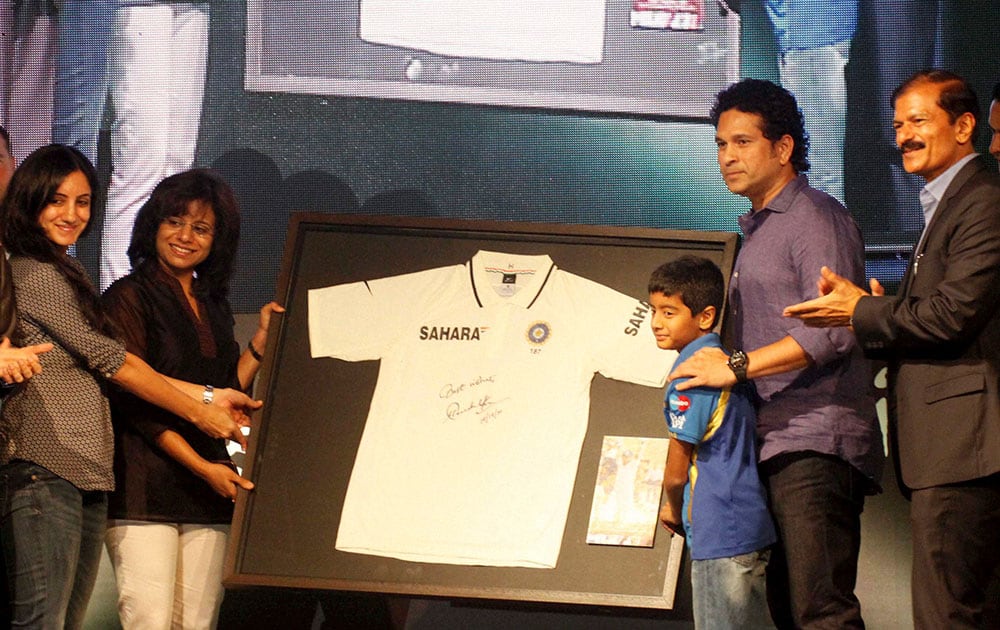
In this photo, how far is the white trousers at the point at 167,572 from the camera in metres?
2.97

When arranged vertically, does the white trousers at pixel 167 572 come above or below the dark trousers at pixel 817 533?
below

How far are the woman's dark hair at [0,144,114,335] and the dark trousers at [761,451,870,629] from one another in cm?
172

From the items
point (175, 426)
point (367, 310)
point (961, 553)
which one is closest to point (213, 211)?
point (367, 310)

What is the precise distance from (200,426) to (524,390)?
890 mm

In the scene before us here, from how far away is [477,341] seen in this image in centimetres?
335

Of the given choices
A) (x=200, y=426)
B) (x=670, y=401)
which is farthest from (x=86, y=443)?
(x=670, y=401)

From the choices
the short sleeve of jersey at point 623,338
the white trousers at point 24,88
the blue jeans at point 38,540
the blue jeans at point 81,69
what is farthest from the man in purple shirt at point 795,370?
the white trousers at point 24,88

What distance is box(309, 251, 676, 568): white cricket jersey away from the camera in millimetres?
3193

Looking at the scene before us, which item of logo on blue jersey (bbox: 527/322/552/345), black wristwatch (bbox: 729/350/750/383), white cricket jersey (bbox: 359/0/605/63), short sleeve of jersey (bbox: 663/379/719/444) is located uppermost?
white cricket jersey (bbox: 359/0/605/63)

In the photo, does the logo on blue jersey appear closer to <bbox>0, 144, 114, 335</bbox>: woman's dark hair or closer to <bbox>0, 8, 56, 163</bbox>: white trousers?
<bbox>0, 144, 114, 335</bbox>: woman's dark hair

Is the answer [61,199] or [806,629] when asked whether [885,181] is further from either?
[61,199]

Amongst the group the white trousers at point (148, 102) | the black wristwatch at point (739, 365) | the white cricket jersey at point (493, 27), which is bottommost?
the black wristwatch at point (739, 365)

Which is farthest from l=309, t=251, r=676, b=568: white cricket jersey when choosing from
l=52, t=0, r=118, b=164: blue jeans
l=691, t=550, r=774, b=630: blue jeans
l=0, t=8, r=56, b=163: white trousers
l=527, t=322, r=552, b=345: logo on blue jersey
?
l=0, t=8, r=56, b=163: white trousers

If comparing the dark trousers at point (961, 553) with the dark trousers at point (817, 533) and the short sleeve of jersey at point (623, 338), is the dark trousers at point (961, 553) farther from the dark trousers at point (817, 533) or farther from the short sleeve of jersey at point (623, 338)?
the short sleeve of jersey at point (623, 338)
